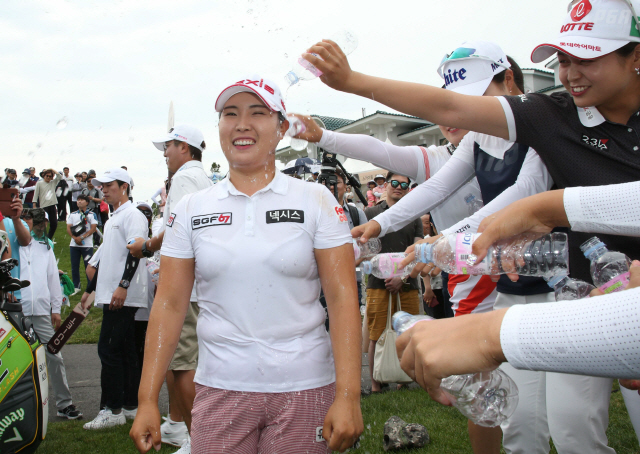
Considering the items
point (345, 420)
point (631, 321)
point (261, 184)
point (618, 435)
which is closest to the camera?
point (631, 321)

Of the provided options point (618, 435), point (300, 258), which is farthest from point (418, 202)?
point (618, 435)

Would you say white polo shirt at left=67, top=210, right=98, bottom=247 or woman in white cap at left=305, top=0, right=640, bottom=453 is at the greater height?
woman in white cap at left=305, top=0, right=640, bottom=453

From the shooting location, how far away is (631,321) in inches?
40.2

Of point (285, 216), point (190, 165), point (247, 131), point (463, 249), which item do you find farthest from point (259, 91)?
point (190, 165)

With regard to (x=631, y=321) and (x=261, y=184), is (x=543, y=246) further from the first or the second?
(x=631, y=321)

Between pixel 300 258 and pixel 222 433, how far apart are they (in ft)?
→ 2.69

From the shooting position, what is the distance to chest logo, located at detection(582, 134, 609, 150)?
2.25m

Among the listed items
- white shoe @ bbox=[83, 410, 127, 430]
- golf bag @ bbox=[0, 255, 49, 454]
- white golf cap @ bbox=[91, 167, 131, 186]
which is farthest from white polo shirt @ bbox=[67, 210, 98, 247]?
golf bag @ bbox=[0, 255, 49, 454]

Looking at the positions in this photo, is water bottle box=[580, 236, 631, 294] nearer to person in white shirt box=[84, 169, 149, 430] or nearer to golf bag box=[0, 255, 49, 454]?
golf bag box=[0, 255, 49, 454]

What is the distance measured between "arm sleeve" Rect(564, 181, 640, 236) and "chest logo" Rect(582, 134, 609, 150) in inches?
25.0

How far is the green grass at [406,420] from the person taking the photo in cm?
446

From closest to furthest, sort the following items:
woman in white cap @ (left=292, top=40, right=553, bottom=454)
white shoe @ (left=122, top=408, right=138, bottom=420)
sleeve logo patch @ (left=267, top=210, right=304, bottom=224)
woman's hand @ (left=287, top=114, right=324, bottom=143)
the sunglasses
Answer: sleeve logo patch @ (left=267, top=210, right=304, bottom=224) < woman in white cap @ (left=292, top=40, right=553, bottom=454) < woman's hand @ (left=287, top=114, right=324, bottom=143) < white shoe @ (left=122, top=408, right=138, bottom=420) < the sunglasses

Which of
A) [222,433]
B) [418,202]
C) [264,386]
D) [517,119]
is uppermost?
[517,119]

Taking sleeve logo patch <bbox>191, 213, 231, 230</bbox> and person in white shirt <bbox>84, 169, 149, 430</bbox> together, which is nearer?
sleeve logo patch <bbox>191, 213, 231, 230</bbox>
